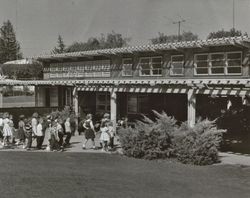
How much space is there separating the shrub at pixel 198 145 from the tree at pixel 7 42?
242 feet

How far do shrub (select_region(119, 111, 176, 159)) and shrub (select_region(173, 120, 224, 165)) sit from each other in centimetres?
56

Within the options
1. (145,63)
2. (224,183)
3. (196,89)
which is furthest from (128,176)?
(145,63)

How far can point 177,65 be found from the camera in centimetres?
2327

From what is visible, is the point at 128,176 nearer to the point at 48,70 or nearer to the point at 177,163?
the point at 177,163

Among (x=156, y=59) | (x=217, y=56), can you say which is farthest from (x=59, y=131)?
(x=156, y=59)

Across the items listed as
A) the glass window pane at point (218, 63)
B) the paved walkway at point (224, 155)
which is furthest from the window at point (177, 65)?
the paved walkway at point (224, 155)

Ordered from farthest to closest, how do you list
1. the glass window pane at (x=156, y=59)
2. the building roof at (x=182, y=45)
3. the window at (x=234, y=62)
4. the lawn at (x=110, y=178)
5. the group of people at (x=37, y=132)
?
the glass window pane at (x=156, y=59) → the window at (x=234, y=62) → the building roof at (x=182, y=45) → the group of people at (x=37, y=132) → the lawn at (x=110, y=178)

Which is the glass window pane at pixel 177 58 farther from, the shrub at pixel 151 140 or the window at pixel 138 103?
the shrub at pixel 151 140

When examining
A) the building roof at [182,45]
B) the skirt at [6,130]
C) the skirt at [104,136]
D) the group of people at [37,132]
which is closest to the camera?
the group of people at [37,132]

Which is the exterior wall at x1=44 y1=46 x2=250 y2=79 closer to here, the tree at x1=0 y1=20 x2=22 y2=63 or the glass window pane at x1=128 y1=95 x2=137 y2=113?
the glass window pane at x1=128 y1=95 x2=137 y2=113

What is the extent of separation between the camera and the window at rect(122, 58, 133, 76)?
26.1m

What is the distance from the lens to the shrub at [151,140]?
48.6ft

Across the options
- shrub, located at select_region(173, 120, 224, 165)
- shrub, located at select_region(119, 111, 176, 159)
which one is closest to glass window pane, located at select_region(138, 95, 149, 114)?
shrub, located at select_region(119, 111, 176, 159)

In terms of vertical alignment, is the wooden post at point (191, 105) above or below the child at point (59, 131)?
above
